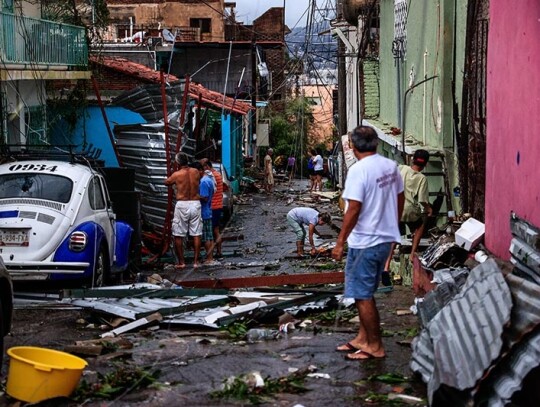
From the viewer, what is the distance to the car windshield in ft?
44.7

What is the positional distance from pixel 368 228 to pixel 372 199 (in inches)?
9.1

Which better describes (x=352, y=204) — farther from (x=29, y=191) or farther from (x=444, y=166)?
(x=444, y=166)

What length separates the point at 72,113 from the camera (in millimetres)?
27969

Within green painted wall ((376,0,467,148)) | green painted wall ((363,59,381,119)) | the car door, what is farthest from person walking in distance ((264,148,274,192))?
the car door

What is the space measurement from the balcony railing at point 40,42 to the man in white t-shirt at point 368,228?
13.2 meters

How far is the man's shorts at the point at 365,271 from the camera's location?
322 inches

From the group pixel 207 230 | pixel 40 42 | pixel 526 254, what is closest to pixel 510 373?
pixel 526 254

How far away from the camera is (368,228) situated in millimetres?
8234

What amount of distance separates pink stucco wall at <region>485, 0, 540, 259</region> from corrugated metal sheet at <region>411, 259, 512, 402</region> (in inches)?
52.5

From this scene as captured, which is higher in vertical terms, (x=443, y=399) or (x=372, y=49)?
(x=372, y=49)

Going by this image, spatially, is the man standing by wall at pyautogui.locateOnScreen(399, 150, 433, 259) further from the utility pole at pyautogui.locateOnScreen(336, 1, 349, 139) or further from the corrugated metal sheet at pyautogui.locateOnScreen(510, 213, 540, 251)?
the utility pole at pyautogui.locateOnScreen(336, 1, 349, 139)

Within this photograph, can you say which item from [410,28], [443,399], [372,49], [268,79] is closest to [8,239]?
[443,399]

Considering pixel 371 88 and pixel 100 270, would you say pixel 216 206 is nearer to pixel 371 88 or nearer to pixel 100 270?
pixel 100 270

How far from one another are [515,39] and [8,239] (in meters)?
6.87
